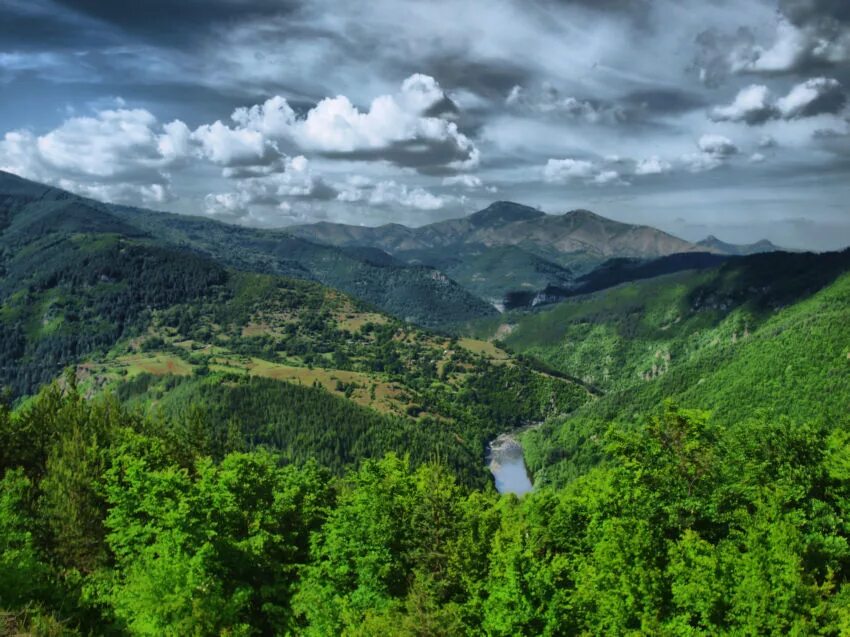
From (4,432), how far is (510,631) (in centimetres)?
6779

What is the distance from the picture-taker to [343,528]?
165 feet

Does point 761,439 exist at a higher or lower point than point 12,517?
higher

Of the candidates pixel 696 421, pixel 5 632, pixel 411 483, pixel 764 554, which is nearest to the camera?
pixel 5 632

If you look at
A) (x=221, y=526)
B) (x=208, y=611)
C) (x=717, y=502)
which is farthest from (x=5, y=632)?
(x=717, y=502)

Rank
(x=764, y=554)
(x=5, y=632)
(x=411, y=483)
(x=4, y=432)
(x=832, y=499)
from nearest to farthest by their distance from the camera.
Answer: (x=5, y=632)
(x=764, y=554)
(x=832, y=499)
(x=411, y=483)
(x=4, y=432)

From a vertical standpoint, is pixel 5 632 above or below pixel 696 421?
below

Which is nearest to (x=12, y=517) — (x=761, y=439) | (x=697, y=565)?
(x=697, y=565)

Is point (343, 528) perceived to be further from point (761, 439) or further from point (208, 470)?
point (761, 439)

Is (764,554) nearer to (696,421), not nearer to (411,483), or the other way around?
(696,421)

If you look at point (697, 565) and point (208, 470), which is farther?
point (208, 470)

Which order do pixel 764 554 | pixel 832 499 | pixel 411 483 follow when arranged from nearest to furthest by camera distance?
1. pixel 764 554
2. pixel 832 499
3. pixel 411 483

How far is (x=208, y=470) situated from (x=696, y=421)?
45041mm

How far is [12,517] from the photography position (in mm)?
51906

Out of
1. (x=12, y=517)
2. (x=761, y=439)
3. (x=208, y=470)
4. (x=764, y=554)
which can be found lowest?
(x=12, y=517)
